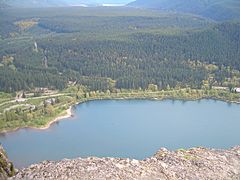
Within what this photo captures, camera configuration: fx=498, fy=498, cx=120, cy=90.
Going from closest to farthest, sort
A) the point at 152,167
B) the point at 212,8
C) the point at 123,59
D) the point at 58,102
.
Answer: the point at 152,167 → the point at 58,102 → the point at 123,59 → the point at 212,8

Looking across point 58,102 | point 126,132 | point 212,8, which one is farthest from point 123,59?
point 212,8

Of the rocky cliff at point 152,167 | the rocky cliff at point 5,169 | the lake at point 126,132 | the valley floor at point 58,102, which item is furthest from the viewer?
the valley floor at point 58,102

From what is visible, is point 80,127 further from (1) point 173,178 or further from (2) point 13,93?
(1) point 173,178

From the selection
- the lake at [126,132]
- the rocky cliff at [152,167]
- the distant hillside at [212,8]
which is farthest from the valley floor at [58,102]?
the distant hillside at [212,8]

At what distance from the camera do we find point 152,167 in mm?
11852

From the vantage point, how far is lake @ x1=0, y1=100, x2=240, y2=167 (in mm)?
38594

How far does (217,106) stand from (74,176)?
46534mm

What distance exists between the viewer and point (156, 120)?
160ft

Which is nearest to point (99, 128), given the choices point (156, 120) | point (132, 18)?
point (156, 120)

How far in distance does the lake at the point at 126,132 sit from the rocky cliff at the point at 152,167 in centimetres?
2372

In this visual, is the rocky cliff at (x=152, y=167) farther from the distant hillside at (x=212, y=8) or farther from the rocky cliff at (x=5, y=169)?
the distant hillside at (x=212, y=8)

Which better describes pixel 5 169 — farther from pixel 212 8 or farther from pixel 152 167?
pixel 212 8

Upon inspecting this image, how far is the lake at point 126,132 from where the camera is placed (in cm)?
3859

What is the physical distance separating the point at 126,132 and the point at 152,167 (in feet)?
106
